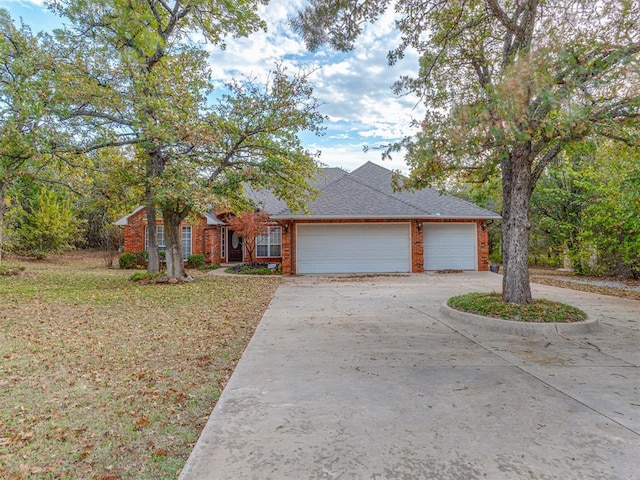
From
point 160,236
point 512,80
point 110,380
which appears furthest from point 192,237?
point 512,80

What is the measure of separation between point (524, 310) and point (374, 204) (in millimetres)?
10181

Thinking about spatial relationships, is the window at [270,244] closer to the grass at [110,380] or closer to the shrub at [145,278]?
the shrub at [145,278]

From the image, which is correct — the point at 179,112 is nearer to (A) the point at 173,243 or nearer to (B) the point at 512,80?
(A) the point at 173,243

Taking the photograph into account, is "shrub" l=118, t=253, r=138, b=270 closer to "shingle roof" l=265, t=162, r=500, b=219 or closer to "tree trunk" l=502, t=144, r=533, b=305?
"shingle roof" l=265, t=162, r=500, b=219

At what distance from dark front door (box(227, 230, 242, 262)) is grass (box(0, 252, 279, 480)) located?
13.0 metres

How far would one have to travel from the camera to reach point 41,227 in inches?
780

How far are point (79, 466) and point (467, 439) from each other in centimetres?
262

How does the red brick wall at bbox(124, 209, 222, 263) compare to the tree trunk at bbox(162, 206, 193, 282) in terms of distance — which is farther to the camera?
the red brick wall at bbox(124, 209, 222, 263)

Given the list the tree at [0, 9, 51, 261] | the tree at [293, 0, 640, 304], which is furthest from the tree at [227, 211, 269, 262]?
the tree at [293, 0, 640, 304]

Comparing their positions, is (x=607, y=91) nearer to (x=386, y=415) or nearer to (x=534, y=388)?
(x=534, y=388)

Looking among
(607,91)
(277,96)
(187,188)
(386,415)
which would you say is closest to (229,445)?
(386,415)

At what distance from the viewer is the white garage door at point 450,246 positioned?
1658cm

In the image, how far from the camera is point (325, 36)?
238 inches

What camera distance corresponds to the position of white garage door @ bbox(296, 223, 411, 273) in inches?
620
